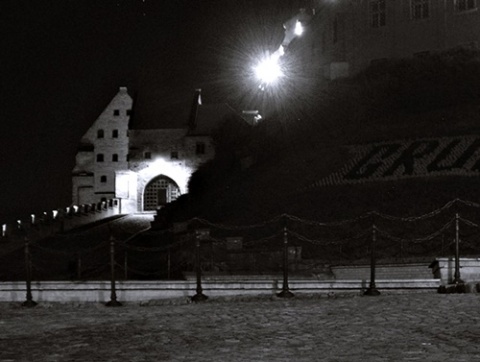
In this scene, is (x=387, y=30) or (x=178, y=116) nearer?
(x=387, y=30)

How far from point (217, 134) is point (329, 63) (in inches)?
425

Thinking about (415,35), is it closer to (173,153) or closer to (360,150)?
(360,150)

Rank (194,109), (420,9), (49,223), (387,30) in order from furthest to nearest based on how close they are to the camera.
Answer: (194,109) < (387,30) < (420,9) < (49,223)

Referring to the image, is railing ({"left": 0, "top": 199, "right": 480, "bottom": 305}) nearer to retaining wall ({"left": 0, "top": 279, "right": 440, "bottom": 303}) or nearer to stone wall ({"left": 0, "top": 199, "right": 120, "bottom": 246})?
retaining wall ({"left": 0, "top": 279, "right": 440, "bottom": 303})

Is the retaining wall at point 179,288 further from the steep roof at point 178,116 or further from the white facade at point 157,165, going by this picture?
the steep roof at point 178,116

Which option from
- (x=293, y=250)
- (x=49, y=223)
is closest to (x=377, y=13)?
(x=49, y=223)

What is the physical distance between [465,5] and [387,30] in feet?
17.7

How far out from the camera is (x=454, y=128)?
116 ft

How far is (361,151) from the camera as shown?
3406cm

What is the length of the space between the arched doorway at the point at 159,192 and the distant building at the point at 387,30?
17671 millimetres

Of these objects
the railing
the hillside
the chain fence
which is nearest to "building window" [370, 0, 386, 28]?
the hillside

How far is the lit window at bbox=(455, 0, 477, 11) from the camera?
156 ft

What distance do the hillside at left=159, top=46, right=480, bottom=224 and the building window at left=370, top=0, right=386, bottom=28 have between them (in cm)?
433

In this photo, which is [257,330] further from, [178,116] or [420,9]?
[178,116]
